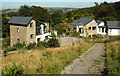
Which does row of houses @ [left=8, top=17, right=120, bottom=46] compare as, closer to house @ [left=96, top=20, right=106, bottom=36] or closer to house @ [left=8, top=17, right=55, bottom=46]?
house @ [left=8, top=17, right=55, bottom=46]

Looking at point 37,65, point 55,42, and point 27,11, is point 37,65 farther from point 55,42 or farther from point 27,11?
point 27,11

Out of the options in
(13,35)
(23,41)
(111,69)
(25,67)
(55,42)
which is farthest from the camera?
(13,35)

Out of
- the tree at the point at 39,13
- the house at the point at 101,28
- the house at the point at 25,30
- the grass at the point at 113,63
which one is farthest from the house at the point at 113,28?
the grass at the point at 113,63

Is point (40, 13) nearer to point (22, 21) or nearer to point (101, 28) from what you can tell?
point (22, 21)

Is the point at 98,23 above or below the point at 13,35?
above

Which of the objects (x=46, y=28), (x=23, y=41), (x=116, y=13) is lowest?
(x=23, y=41)

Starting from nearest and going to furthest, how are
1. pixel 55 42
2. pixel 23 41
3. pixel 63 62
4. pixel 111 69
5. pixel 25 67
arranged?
pixel 111 69, pixel 25 67, pixel 63 62, pixel 55 42, pixel 23 41

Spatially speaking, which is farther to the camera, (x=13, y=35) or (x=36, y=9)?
(x=36, y=9)

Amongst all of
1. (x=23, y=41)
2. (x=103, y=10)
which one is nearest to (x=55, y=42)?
(x=23, y=41)

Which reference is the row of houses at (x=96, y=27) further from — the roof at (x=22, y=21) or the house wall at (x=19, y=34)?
the house wall at (x=19, y=34)

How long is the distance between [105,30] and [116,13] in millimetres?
5804

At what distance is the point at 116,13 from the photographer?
3012 centimetres

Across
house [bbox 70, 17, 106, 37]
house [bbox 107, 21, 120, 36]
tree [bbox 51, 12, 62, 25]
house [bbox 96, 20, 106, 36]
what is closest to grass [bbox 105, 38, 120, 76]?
house [bbox 70, 17, 106, 37]

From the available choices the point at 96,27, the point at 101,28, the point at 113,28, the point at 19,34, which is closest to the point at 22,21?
the point at 19,34
